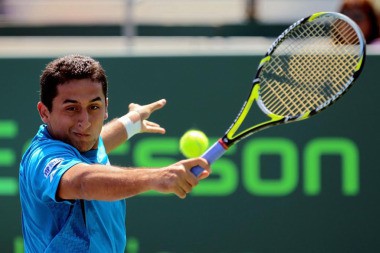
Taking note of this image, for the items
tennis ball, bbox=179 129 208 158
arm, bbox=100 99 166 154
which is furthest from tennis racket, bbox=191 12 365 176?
arm, bbox=100 99 166 154

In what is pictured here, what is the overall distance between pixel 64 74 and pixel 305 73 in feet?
Answer: 4.88

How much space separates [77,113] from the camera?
2881 mm

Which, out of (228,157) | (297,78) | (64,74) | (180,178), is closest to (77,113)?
(64,74)

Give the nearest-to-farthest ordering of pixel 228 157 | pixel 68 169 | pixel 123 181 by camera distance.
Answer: pixel 123 181 < pixel 68 169 < pixel 228 157

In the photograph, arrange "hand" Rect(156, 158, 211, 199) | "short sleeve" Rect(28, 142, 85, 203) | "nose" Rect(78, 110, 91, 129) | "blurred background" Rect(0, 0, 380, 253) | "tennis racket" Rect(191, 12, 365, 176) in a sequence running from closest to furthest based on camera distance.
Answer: "hand" Rect(156, 158, 211, 199), "short sleeve" Rect(28, 142, 85, 203), "nose" Rect(78, 110, 91, 129), "tennis racket" Rect(191, 12, 365, 176), "blurred background" Rect(0, 0, 380, 253)

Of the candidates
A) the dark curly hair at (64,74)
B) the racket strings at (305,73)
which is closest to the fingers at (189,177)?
the dark curly hair at (64,74)

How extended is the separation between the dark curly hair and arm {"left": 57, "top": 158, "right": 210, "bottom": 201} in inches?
15.3

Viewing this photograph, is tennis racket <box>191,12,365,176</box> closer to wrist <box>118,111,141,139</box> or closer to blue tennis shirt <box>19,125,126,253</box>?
blue tennis shirt <box>19,125,126,253</box>

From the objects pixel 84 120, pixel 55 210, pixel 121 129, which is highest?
pixel 121 129

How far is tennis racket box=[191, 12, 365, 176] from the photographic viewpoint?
10.3ft

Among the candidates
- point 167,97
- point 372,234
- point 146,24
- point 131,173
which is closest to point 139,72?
point 167,97

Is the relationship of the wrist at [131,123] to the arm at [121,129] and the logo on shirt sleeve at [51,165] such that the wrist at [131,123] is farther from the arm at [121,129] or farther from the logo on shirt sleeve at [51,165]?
the logo on shirt sleeve at [51,165]

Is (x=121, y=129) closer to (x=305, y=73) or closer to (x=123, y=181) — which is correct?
(x=305, y=73)

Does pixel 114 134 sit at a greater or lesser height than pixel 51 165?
greater
